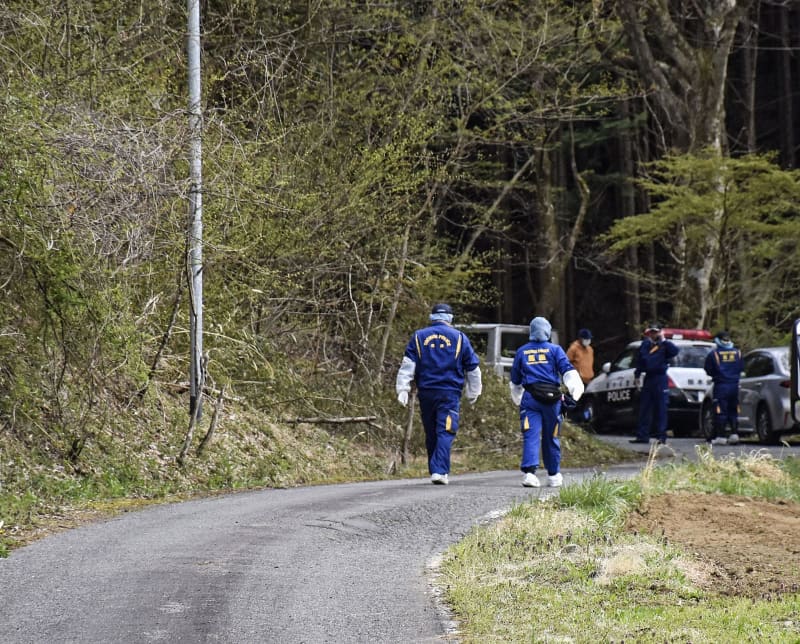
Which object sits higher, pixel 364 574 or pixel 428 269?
pixel 428 269

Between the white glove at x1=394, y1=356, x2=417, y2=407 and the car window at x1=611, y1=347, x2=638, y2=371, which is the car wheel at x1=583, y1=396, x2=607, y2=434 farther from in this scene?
the white glove at x1=394, y1=356, x2=417, y2=407

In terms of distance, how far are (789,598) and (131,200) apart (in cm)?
757

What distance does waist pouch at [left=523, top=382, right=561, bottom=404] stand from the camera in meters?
14.4

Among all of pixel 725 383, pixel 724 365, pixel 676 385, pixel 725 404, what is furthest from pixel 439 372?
pixel 676 385

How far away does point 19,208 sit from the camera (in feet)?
38.2

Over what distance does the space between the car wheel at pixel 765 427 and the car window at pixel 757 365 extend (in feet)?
1.93

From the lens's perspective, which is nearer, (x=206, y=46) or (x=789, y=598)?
(x=789, y=598)

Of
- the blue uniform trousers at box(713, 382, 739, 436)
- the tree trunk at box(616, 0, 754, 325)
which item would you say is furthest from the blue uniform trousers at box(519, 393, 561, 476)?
the tree trunk at box(616, 0, 754, 325)

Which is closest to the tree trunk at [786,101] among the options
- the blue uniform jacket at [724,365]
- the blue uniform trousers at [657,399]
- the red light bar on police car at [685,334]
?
the red light bar on police car at [685,334]

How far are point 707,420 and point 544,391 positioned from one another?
10892 mm

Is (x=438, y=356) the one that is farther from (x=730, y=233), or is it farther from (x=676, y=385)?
(x=730, y=233)

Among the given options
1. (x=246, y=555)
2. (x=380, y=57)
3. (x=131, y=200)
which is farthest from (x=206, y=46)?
(x=246, y=555)

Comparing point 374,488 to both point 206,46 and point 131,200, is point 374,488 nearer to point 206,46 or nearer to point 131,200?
point 131,200

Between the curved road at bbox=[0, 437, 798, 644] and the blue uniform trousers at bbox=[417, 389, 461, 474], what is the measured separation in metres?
1.78
